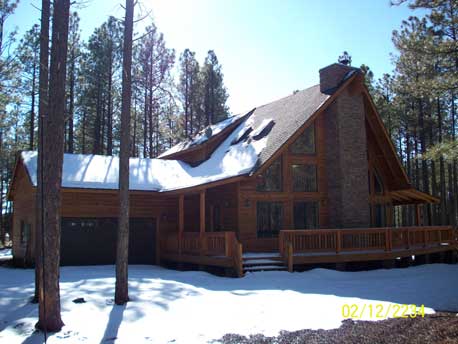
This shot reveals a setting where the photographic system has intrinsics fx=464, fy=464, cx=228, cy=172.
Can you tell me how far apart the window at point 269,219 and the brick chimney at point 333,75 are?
209 inches

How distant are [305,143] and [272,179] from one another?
7.24 feet

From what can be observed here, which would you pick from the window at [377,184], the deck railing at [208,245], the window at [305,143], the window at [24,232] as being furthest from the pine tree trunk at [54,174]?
the window at [377,184]

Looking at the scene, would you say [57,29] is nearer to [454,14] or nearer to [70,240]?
[70,240]

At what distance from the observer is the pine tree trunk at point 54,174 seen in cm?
737

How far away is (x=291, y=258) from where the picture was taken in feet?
47.0

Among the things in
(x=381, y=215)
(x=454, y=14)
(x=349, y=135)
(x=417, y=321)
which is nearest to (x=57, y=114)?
(x=417, y=321)

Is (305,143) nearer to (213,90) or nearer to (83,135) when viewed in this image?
(213,90)

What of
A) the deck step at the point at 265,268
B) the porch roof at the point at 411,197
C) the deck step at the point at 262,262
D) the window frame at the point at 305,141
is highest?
the window frame at the point at 305,141


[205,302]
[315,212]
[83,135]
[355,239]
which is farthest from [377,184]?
[83,135]

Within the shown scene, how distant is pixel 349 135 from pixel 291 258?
6528 millimetres

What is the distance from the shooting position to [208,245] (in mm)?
15508

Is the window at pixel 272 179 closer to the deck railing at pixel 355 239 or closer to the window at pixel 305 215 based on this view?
the window at pixel 305 215

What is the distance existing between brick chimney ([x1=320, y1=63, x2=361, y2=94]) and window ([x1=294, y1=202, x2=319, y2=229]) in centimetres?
467
